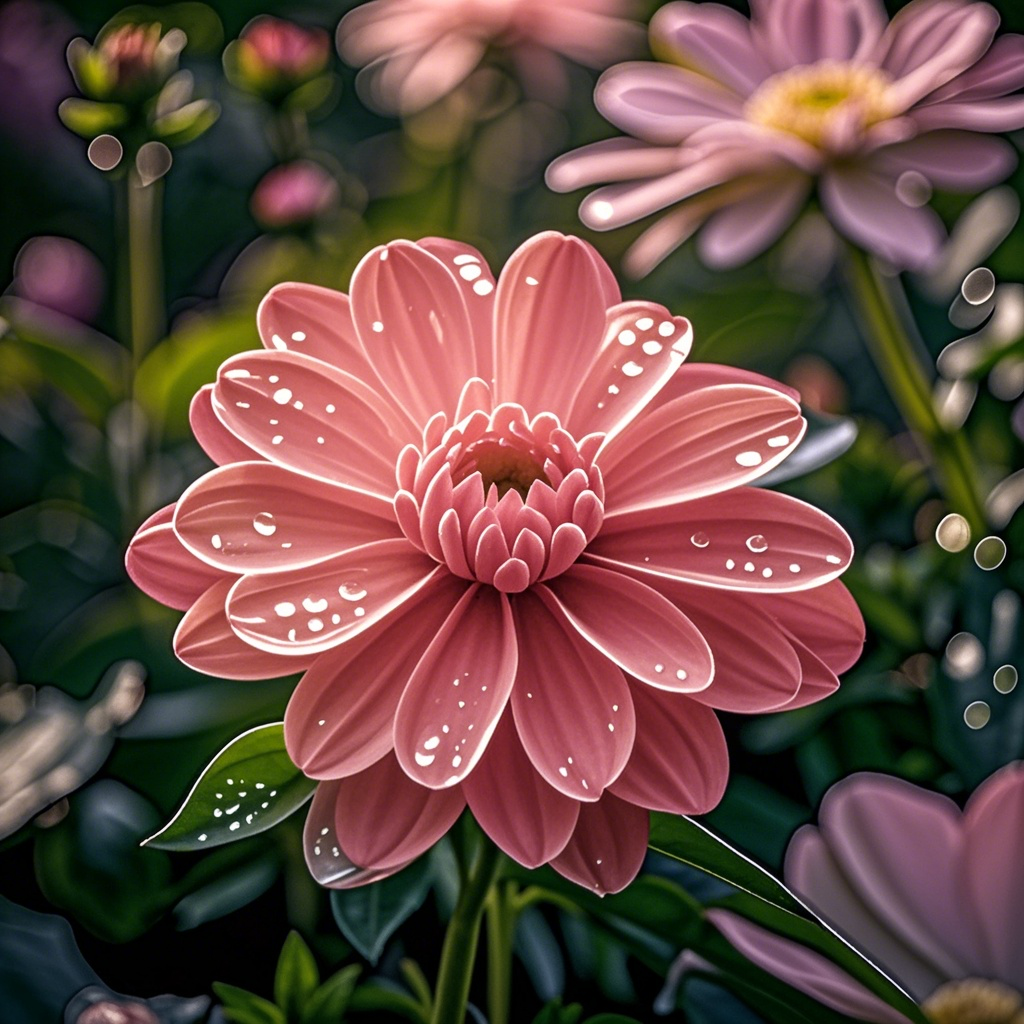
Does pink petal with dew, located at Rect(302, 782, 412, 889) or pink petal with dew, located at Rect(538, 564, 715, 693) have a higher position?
pink petal with dew, located at Rect(538, 564, 715, 693)

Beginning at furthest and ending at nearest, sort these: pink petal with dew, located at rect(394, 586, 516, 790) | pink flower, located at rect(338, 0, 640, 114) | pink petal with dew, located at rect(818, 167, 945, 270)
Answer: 1. pink flower, located at rect(338, 0, 640, 114)
2. pink petal with dew, located at rect(818, 167, 945, 270)
3. pink petal with dew, located at rect(394, 586, 516, 790)

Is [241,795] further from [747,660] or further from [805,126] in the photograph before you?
[805,126]

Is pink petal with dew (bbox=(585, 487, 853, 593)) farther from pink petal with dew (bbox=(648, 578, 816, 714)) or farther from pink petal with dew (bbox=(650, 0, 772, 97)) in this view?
pink petal with dew (bbox=(650, 0, 772, 97))

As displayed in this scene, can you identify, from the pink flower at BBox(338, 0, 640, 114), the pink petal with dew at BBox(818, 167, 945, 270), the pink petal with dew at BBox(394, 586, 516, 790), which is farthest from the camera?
the pink flower at BBox(338, 0, 640, 114)

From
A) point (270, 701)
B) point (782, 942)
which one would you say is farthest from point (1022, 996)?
point (270, 701)

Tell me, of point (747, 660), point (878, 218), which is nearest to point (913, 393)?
point (878, 218)

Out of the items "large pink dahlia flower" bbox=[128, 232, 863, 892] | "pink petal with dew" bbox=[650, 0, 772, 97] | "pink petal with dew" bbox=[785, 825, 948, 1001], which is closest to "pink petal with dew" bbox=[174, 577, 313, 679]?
"large pink dahlia flower" bbox=[128, 232, 863, 892]
